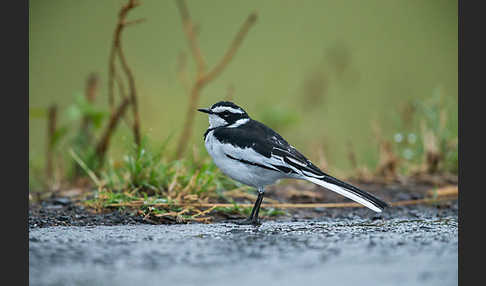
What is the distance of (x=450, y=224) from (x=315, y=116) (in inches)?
150

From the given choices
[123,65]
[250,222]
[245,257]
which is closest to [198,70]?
[123,65]

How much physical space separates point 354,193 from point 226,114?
1251 mm

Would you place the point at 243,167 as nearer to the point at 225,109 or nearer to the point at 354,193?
the point at 225,109

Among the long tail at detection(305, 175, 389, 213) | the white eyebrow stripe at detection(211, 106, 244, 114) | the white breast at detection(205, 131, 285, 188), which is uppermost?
the white eyebrow stripe at detection(211, 106, 244, 114)

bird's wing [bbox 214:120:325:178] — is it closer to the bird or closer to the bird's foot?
the bird

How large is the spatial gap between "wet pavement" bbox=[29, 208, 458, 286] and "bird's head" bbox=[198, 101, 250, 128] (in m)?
1.24

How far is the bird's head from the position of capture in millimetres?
4031

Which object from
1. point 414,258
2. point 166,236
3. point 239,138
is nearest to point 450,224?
point 414,258

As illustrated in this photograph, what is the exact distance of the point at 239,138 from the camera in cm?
365

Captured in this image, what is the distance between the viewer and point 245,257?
223 cm

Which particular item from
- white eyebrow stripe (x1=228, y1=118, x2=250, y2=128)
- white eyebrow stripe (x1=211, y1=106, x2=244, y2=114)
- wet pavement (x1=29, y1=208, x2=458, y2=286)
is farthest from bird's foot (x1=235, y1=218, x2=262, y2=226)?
white eyebrow stripe (x1=211, y1=106, x2=244, y2=114)

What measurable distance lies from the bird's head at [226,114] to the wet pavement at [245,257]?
4.07ft

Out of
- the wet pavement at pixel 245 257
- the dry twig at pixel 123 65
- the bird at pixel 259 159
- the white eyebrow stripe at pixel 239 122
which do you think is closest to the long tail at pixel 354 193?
the bird at pixel 259 159

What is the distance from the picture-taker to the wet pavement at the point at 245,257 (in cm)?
191
